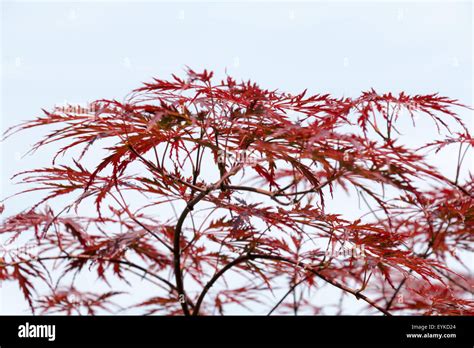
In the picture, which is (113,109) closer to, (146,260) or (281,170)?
(146,260)

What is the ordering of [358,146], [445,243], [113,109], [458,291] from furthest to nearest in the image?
[458,291] → [445,243] → [113,109] → [358,146]

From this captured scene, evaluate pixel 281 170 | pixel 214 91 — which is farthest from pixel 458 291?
pixel 214 91

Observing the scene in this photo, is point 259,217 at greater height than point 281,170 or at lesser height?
lesser

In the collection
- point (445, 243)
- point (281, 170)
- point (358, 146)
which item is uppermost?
point (281, 170)

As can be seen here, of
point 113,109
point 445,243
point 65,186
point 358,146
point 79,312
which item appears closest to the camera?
point 358,146

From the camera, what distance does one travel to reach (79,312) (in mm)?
2057

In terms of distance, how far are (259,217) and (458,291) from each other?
5.67ft

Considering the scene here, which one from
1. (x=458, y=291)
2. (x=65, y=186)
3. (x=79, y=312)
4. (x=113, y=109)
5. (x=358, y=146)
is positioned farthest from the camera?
(x=458, y=291)
